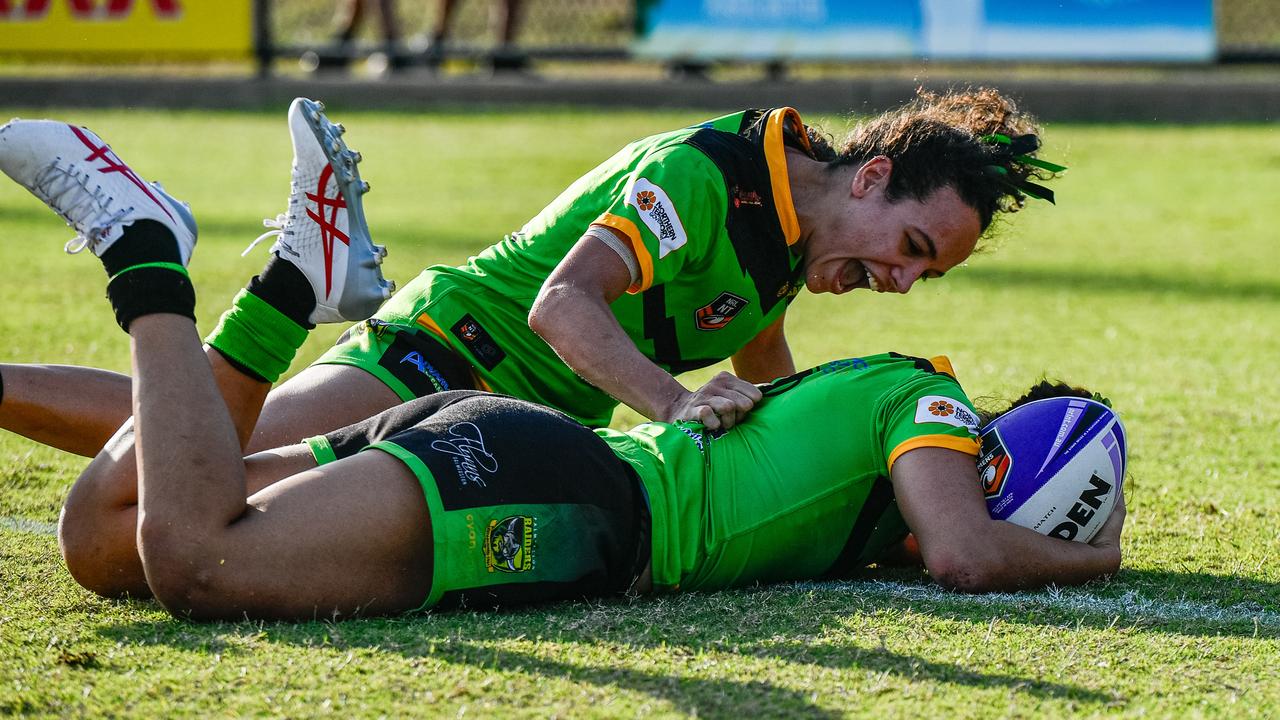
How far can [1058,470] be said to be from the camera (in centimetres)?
307

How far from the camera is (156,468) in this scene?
108 inches

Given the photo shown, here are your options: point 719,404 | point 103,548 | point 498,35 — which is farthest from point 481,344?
point 498,35

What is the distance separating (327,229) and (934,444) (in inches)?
57.5

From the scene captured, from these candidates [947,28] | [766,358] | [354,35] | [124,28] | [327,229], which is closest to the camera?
[327,229]

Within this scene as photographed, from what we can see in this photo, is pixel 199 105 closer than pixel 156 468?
No

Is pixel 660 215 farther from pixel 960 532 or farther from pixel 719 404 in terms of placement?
pixel 960 532

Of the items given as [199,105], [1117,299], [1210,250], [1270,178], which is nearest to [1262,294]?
[1117,299]

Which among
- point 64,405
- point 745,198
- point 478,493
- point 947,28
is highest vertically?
point 947,28

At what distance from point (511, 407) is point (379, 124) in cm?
1015

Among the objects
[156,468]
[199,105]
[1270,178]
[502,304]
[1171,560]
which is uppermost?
[199,105]

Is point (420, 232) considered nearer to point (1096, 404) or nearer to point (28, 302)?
point (28, 302)

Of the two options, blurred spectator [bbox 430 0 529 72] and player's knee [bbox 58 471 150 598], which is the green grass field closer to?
player's knee [bbox 58 471 150 598]

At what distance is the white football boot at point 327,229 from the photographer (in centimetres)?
337

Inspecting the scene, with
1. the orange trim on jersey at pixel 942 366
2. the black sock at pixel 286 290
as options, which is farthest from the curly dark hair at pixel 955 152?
the black sock at pixel 286 290
